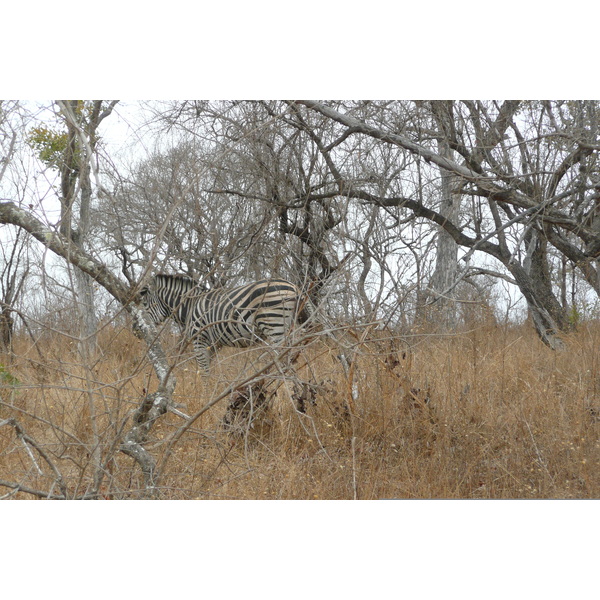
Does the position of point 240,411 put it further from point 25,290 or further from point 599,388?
point 599,388

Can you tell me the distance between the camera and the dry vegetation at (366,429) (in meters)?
3.14

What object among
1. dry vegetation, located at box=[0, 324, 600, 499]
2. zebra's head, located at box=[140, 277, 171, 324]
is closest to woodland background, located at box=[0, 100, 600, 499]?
dry vegetation, located at box=[0, 324, 600, 499]

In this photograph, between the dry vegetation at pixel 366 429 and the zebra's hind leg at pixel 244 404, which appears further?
the zebra's hind leg at pixel 244 404

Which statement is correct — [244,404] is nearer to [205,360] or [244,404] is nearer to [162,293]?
[205,360]

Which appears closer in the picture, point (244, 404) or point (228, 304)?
point (244, 404)

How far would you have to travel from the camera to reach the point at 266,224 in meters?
4.05

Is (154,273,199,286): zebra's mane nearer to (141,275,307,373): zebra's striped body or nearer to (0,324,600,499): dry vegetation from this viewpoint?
(141,275,307,373): zebra's striped body

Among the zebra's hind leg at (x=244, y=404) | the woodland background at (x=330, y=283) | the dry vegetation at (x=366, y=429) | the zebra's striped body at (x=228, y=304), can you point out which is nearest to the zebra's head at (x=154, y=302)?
the zebra's striped body at (x=228, y=304)

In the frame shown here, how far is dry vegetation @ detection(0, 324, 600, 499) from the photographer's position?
124 inches

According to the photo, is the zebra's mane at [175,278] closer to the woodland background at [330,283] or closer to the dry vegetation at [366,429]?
the woodland background at [330,283]

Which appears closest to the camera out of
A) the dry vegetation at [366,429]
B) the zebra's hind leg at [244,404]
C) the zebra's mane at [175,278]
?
the dry vegetation at [366,429]

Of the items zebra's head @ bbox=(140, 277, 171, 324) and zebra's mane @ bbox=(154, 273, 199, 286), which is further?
zebra's mane @ bbox=(154, 273, 199, 286)

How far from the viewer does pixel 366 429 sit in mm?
3430

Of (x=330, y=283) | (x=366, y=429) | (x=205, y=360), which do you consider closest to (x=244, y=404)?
(x=205, y=360)
